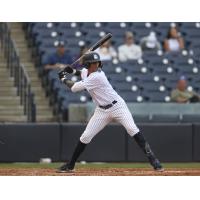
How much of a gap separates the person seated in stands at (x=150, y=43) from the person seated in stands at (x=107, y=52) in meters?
0.74

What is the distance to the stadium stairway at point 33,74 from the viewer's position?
1905 cm

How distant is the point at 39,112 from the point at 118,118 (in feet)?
19.2

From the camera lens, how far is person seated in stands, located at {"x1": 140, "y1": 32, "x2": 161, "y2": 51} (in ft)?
65.6

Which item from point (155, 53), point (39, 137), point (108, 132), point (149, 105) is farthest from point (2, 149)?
point (155, 53)

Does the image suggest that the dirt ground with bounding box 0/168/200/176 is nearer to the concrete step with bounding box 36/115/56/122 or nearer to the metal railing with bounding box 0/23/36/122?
the metal railing with bounding box 0/23/36/122

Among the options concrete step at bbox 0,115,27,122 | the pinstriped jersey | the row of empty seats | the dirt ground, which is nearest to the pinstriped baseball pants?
the pinstriped jersey

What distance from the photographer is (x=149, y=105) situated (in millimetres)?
18141

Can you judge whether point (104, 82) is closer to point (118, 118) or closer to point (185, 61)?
point (118, 118)

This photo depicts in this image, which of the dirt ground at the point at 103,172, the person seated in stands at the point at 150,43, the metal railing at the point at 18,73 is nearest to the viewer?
the dirt ground at the point at 103,172

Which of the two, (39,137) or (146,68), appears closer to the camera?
(39,137)

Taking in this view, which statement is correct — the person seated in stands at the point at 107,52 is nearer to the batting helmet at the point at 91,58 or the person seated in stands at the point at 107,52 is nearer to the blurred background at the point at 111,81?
the blurred background at the point at 111,81

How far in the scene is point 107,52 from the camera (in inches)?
764

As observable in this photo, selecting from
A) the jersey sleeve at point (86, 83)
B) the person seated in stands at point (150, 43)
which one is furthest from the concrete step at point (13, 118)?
the jersey sleeve at point (86, 83)

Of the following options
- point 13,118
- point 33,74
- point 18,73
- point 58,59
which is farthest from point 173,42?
point 13,118
